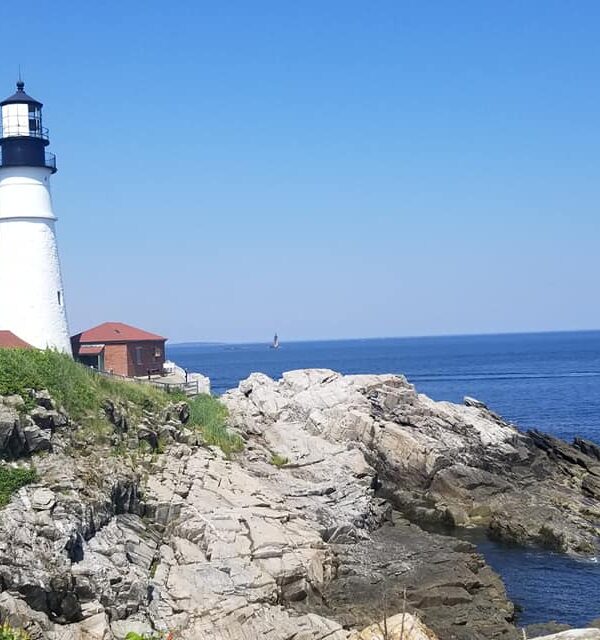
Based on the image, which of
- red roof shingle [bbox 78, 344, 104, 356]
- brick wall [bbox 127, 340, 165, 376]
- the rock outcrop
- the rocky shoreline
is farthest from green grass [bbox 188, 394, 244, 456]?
red roof shingle [bbox 78, 344, 104, 356]

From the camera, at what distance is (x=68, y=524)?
2400 cm

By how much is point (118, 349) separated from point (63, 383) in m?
13.0

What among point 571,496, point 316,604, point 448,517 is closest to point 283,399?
point 448,517

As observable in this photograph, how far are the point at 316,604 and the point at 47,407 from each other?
11495 mm

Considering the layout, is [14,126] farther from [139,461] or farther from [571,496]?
[571,496]

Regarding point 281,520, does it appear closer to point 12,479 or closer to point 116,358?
point 12,479

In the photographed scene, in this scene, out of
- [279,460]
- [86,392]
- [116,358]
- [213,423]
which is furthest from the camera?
[116,358]

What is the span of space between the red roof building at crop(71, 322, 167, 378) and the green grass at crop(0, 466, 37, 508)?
56.8ft

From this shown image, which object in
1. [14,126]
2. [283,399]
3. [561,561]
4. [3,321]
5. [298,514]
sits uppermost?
[14,126]

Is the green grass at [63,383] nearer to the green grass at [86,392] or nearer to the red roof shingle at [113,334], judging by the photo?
the green grass at [86,392]

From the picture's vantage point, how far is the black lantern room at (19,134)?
36.9 meters

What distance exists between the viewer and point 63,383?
3188 centimetres

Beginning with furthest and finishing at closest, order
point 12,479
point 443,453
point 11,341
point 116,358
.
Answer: point 116,358, point 443,453, point 11,341, point 12,479

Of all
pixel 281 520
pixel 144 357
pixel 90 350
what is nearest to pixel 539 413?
pixel 144 357
